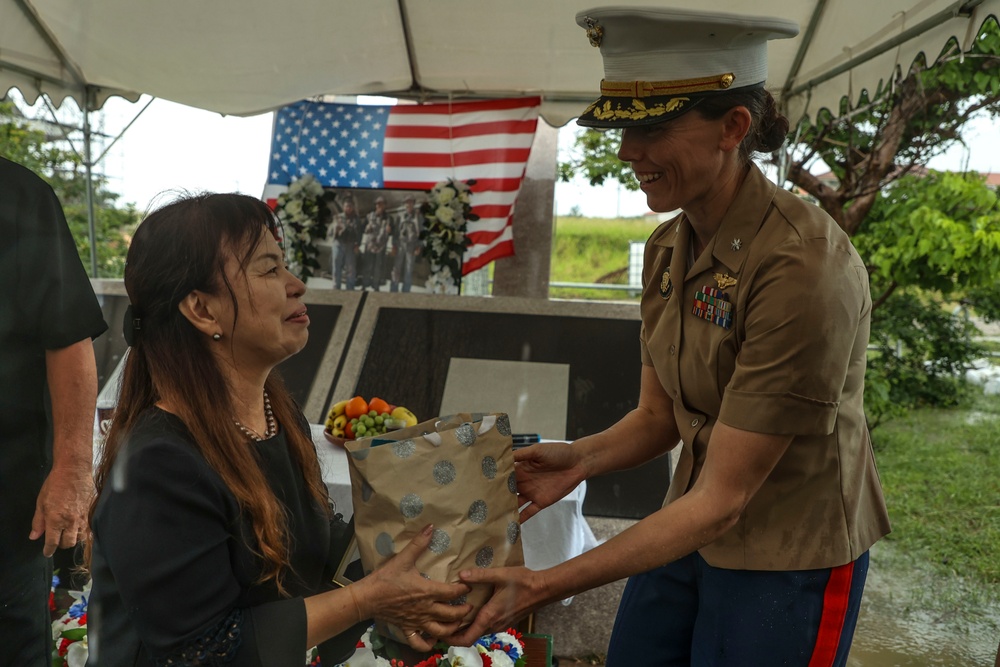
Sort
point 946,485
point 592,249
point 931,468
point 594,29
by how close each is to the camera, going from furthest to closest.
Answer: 1. point 592,249
2. point 931,468
3. point 946,485
4. point 594,29

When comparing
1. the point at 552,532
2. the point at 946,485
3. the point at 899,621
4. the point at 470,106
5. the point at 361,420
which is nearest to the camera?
the point at 552,532

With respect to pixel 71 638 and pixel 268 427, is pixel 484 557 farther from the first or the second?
pixel 71 638

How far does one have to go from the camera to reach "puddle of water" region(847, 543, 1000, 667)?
4.34m

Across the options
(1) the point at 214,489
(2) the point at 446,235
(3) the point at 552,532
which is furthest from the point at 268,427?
(2) the point at 446,235

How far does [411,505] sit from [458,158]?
17.3 ft

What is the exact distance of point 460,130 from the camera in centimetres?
644

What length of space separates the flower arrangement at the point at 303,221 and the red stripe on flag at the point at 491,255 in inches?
46.4

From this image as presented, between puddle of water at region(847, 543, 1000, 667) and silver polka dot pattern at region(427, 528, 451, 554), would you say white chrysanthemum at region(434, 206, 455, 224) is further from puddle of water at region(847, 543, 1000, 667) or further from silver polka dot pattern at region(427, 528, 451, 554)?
silver polka dot pattern at region(427, 528, 451, 554)

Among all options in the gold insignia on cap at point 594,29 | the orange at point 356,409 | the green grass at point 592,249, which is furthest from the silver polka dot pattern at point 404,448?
the green grass at point 592,249

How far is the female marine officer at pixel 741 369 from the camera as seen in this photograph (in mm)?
1683

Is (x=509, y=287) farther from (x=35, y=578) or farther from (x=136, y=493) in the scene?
(x=136, y=493)

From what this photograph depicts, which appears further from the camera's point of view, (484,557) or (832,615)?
(832,615)

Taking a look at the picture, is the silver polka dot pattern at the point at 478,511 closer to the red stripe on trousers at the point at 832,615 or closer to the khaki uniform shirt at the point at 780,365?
the khaki uniform shirt at the point at 780,365

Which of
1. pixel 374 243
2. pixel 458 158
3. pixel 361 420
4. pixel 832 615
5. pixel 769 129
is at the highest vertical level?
pixel 458 158
